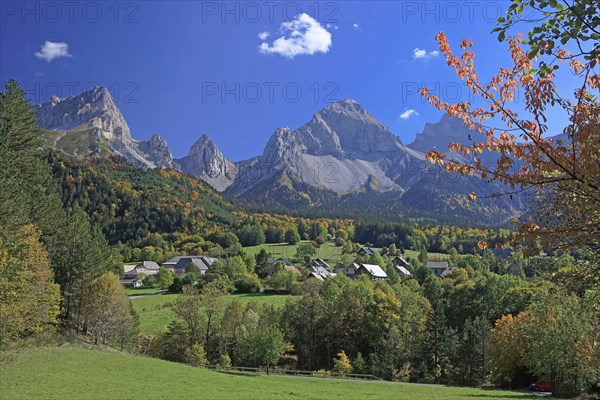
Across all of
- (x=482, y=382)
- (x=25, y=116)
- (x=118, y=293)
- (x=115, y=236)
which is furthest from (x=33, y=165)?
(x=115, y=236)

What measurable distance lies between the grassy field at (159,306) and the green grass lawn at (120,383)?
1277 inches

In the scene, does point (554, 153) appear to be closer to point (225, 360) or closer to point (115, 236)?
point (225, 360)

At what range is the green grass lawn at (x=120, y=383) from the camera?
981 inches

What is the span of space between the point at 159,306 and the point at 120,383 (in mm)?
62479

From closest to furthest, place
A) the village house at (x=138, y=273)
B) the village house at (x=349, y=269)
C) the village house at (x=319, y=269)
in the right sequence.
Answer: the village house at (x=138, y=273)
the village house at (x=319, y=269)
the village house at (x=349, y=269)

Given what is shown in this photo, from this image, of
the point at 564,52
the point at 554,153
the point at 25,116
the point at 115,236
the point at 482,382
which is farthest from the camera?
the point at 115,236

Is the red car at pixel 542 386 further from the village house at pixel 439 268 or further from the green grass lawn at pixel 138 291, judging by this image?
the village house at pixel 439 268

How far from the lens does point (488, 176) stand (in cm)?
634

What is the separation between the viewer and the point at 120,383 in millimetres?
28406

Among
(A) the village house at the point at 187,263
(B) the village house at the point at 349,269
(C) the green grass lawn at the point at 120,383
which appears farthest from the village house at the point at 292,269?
(C) the green grass lawn at the point at 120,383

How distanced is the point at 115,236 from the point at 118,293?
131883mm

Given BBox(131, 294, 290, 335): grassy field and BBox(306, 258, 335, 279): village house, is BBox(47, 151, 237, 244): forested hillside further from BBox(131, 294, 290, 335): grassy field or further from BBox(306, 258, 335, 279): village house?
BBox(131, 294, 290, 335): grassy field

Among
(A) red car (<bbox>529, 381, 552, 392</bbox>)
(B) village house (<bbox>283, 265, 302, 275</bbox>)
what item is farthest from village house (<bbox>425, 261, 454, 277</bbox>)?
(A) red car (<bbox>529, 381, 552, 392</bbox>)

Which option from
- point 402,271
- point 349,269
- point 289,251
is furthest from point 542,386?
point 289,251
